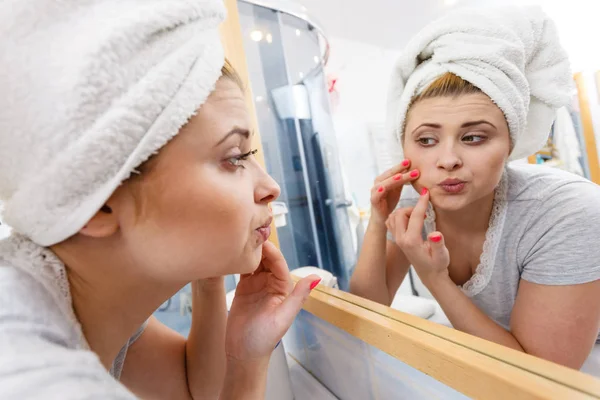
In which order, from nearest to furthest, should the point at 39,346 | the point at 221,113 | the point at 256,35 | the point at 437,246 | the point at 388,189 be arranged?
the point at 39,346 < the point at 221,113 < the point at 437,246 < the point at 388,189 < the point at 256,35

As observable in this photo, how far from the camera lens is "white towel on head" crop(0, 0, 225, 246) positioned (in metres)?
0.28

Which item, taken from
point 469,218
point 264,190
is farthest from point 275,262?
point 469,218

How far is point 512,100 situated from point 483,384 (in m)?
0.43

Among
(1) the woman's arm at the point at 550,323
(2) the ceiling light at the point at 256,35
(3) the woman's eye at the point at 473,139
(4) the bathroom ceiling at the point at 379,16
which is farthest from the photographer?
(4) the bathroom ceiling at the point at 379,16

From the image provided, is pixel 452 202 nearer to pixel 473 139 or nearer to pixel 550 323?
pixel 473 139

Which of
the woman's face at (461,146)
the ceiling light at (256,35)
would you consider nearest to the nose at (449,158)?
the woman's face at (461,146)

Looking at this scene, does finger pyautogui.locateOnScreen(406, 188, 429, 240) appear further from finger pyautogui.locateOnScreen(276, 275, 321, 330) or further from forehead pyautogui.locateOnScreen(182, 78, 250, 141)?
forehead pyautogui.locateOnScreen(182, 78, 250, 141)

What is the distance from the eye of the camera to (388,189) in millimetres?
683

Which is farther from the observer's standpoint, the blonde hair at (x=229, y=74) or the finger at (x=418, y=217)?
the finger at (x=418, y=217)

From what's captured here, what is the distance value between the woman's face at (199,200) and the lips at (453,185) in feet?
1.16

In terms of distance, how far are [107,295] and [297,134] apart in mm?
798

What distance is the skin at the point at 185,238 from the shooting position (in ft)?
1.11

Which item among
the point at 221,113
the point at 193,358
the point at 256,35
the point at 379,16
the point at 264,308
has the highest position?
the point at 379,16

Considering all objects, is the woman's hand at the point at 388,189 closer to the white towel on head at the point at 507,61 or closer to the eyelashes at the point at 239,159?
the white towel on head at the point at 507,61
